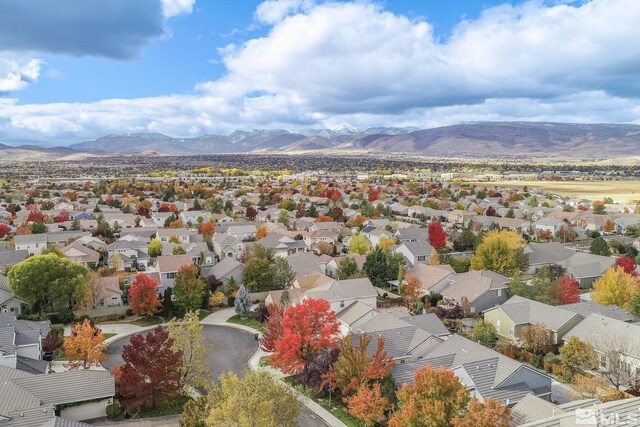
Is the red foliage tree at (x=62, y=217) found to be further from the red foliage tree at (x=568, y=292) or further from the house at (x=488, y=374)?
the red foliage tree at (x=568, y=292)

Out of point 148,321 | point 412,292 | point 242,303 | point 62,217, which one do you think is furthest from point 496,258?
point 62,217

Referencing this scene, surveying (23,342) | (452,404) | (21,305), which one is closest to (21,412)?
(23,342)

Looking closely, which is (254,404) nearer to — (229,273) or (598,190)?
(229,273)

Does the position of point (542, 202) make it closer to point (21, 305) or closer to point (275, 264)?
point (275, 264)

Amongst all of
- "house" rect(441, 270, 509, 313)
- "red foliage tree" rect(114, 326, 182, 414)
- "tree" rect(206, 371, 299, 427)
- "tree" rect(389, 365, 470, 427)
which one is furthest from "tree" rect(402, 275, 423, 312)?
"tree" rect(206, 371, 299, 427)

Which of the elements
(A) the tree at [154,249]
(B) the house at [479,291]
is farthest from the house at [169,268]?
(B) the house at [479,291]

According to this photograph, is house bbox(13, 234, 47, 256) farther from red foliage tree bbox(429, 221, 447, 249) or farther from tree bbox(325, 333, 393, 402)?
tree bbox(325, 333, 393, 402)

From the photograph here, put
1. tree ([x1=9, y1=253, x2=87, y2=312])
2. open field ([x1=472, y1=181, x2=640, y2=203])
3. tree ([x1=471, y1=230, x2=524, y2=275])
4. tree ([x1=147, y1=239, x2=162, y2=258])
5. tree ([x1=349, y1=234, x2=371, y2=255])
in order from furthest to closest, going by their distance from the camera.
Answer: open field ([x1=472, y1=181, x2=640, y2=203])
tree ([x1=147, y1=239, x2=162, y2=258])
tree ([x1=349, y1=234, x2=371, y2=255])
tree ([x1=471, y1=230, x2=524, y2=275])
tree ([x1=9, y1=253, x2=87, y2=312])
